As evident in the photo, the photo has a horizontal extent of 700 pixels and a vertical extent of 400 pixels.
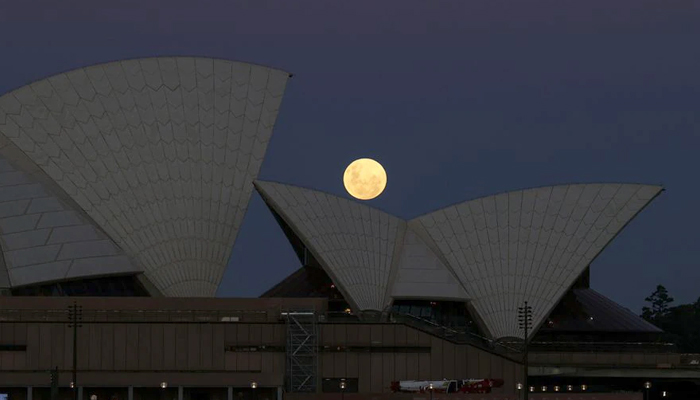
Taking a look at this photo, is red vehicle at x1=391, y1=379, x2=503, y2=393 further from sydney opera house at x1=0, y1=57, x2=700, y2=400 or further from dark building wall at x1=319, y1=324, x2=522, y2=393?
dark building wall at x1=319, y1=324, x2=522, y2=393

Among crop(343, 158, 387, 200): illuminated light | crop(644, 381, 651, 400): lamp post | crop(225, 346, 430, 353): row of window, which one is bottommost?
crop(644, 381, 651, 400): lamp post

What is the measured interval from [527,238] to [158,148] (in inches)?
766

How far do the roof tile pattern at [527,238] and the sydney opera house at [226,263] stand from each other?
10 cm

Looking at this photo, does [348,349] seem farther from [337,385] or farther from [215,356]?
→ [215,356]

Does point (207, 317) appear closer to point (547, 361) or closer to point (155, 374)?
point (155, 374)

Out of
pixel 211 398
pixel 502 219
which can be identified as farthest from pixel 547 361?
pixel 211 398

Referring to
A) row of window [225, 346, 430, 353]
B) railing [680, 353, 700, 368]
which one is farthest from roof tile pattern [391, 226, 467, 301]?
railing [680, 353, 700, 368]

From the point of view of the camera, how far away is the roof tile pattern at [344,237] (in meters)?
77.1

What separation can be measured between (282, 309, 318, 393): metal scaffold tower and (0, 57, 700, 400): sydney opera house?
0.26 feet

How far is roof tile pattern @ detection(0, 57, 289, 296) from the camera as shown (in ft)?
252

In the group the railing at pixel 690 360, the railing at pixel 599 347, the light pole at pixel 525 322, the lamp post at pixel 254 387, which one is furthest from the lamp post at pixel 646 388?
the lamp post at pixel 254 387

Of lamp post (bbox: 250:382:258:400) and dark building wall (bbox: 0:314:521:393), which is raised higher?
dark building wall (bbox: 0:314:521:393)

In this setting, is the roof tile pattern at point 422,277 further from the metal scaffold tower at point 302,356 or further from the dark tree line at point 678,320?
the dark tree line at point 678,320

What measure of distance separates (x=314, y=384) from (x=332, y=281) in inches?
249
